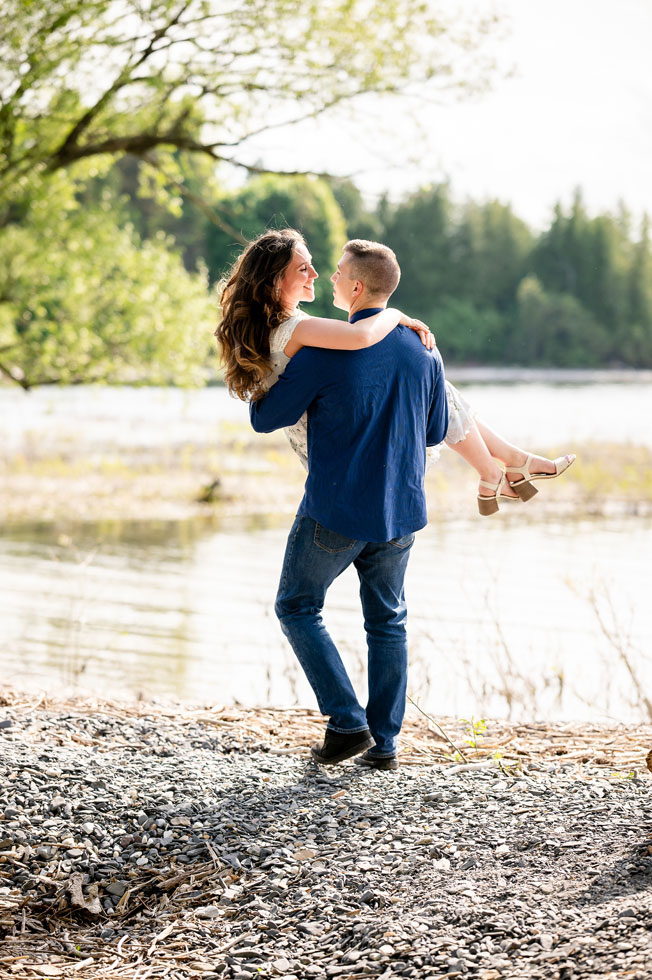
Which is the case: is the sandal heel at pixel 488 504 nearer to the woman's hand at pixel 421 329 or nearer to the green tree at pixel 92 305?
the woman's hand at pixel 421 329

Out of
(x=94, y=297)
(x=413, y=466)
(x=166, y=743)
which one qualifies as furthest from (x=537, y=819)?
(x=94, y=297)

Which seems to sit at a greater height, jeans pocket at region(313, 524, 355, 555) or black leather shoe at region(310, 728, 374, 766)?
jeans pocket at region(313, 524, 355, 555)

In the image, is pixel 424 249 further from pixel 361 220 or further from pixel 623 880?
pixel 623 880

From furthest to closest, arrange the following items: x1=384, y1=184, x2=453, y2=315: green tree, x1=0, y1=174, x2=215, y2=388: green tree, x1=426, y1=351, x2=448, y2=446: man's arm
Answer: x1=384, y1=184, x2=453, y2=315: green tree → x1=0, y1=174, x2=215, y2=388: green tree → x1=426, y1=351, x2=448, y2=446: man's arm

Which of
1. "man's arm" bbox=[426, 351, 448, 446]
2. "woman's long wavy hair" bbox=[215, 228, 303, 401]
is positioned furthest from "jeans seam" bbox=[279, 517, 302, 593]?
"man's arm" bbox=[426, 351, 448, 446]

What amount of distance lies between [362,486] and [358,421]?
241 millimetres

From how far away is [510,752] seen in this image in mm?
4398

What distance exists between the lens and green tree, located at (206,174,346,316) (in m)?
14.0

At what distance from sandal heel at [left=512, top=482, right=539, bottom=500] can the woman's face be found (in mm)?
1214

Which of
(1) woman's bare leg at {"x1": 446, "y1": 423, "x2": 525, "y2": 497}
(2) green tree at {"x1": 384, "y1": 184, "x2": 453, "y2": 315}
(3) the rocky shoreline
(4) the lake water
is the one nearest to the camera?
(3) the rocky shoreline

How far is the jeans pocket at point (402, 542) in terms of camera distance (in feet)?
13.2

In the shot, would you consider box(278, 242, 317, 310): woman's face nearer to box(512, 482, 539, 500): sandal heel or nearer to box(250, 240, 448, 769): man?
box(250, 240, 448, 769): man

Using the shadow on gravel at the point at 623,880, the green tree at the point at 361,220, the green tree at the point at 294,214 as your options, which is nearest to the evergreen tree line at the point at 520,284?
the green tree at the point at 361,220

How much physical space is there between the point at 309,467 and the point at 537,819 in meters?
1.49
